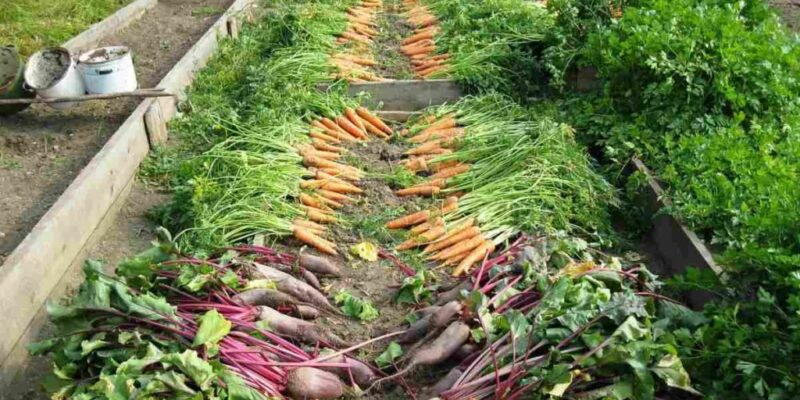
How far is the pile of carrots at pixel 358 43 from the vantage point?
6.34 metres

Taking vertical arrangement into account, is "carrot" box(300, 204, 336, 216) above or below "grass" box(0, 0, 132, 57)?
below

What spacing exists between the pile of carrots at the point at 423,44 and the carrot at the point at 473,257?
8.85 ft

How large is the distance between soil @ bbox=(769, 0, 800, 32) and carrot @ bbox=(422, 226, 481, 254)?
5054 mm

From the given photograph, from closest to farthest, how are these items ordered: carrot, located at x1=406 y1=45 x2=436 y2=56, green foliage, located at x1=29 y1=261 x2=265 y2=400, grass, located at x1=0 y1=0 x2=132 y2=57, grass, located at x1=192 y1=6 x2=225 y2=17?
green foliage, located at x1=29 y1=261 x2=265 y2=400 < carrot, located at x1=406 y1=45 x2=436 y2=56 < grass, located at x1=0 y1=0 x2=132 y2=57 < grass, located at x1=192 y1=6 x2=225 y2=17

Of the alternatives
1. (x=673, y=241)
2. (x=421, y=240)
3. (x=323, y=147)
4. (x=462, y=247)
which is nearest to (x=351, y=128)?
(x=323, y=147)

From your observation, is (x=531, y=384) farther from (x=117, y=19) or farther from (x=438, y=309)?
(x=117, y=19)

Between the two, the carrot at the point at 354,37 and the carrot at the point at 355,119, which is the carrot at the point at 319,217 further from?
the carrot at the point at 354,37

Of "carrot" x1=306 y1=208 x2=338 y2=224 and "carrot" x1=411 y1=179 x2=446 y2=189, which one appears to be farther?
"carrot" x1=411 y1=179 x2=446 y2=189

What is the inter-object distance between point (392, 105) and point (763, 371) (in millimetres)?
4123

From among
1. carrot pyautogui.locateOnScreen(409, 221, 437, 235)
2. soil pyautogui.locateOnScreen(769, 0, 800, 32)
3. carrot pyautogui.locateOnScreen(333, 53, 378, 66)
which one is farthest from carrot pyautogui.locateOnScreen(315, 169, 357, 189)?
soil pyautogui.locateOnScreen(769, 0, 800, 32)

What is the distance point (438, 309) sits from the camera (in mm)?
3326

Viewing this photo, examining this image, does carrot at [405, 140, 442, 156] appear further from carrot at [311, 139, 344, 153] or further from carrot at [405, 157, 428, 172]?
carrot at [311, 139, 344, 153]

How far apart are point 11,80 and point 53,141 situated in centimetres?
78

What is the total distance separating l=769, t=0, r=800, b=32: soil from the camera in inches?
294
